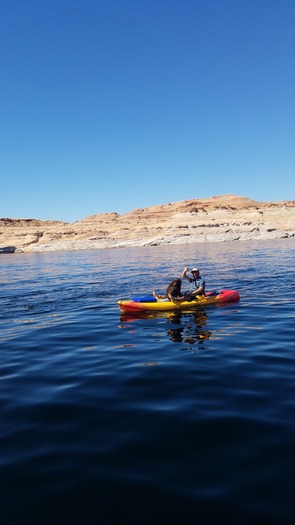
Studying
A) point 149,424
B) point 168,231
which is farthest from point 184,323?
point 168,231

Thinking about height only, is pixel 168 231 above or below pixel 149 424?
above

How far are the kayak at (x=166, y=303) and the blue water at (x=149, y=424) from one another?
2167mm

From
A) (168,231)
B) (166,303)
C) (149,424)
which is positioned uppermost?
(168,231)

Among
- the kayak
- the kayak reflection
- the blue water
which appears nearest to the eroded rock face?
the kayak

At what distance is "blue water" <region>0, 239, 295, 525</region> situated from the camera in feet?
11.8

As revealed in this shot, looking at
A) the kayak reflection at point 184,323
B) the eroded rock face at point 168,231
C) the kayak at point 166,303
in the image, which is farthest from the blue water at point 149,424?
the eroded rock face at point 168,231

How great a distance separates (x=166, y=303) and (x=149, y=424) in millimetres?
8624

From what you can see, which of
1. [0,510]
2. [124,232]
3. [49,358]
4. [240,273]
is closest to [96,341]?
[49,358]

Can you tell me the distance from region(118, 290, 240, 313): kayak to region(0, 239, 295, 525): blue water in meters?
2.17

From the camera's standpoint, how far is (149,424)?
5.16 meters

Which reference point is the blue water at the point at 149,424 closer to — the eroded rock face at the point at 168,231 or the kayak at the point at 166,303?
the kayak at the point at 166,303

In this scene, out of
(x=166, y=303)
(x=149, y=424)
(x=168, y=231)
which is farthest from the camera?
(x=168, y=231)

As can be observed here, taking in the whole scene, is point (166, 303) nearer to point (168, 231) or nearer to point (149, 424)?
point (149, 424)

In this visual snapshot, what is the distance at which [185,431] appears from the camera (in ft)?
16.0
